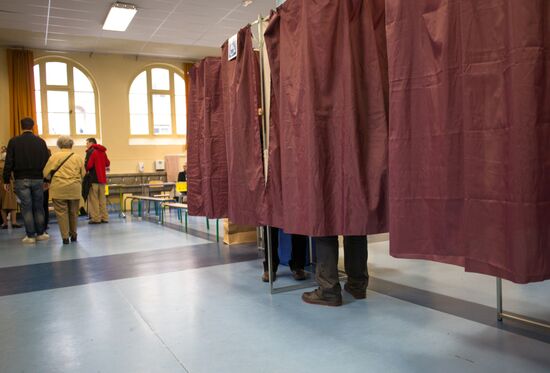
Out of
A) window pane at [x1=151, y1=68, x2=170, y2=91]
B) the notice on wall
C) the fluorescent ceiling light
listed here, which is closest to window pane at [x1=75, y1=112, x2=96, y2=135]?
window pane at [x1=151, y1=68, x2=170, y2=91]

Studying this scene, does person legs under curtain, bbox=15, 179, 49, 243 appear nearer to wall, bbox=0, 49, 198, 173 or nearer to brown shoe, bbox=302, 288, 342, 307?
brown shoe, bbox=302, 288, 342, 307

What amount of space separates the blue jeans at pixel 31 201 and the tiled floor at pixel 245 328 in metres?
2.18

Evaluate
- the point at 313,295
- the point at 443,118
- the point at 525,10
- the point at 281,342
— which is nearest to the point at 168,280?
the point at 313,295

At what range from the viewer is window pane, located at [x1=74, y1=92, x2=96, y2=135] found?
1065 cm

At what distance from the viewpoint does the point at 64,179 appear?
527cm

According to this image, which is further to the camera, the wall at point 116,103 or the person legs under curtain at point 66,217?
the wall at point 116,103

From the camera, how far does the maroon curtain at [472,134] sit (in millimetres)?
1329

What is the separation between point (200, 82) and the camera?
12.1 feet

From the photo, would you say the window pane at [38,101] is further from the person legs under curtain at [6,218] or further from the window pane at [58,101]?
the person legs under curtain at [6,218]

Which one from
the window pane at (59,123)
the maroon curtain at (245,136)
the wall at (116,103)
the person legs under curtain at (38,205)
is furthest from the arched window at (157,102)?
the maroon curtain at (245,136)

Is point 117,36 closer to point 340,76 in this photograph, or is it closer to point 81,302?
point 81,302

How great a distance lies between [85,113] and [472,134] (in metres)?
10.7

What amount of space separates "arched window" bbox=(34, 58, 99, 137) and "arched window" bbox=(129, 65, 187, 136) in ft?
3.22

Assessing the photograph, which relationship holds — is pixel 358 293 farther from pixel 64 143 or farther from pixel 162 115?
pixel 162 115
